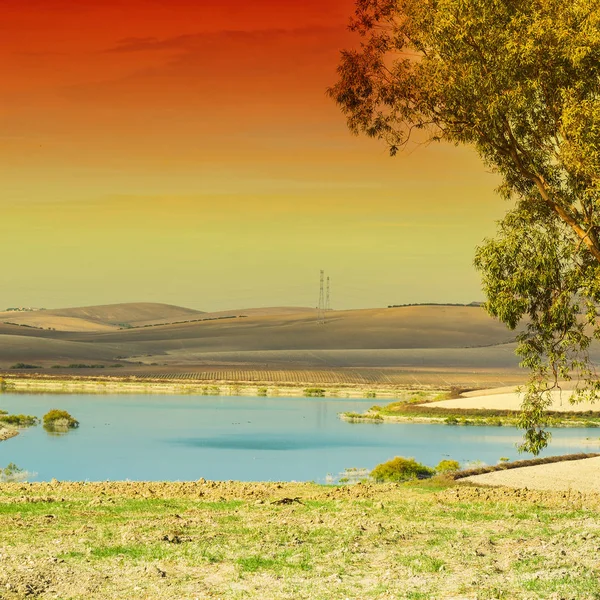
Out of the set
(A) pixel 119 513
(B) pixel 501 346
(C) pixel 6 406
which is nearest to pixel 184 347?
(B) pixel 501 346

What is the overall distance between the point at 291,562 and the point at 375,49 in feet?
45.5

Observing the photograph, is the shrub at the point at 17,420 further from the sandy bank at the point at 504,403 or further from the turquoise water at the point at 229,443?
the sandy bank at the point at 504,403

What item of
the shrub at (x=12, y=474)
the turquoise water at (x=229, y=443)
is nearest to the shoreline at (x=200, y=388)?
the turquoise water at (x=229, y=443)

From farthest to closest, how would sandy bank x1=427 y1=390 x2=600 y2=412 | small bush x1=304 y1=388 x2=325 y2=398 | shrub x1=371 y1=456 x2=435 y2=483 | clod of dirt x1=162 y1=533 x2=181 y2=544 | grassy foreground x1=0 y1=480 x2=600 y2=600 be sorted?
small bush x1=304 y1=388 x2=325 y2=398
sandy bank x1=427 y1=390 x2=600 y2=412
shrub x1=371 y1=456 x2=435 y2=483
clod of dirt x1=162 y1=533 x2=181 y2=544
grassy foreground x1=0 y1=480 x2=600 y2=600

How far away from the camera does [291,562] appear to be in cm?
1246

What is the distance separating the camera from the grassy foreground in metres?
11.0

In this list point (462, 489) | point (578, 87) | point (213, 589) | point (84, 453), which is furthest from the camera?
point (84, 453)

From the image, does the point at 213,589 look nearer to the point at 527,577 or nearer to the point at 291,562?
the point at 291,562

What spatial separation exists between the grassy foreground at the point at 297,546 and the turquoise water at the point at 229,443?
664 inches

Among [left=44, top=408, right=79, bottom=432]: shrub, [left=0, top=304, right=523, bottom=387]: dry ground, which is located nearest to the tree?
[left=44, top=408, right=79, bottom=432]: shrub

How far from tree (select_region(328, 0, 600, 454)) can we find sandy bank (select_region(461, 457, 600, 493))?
222cm

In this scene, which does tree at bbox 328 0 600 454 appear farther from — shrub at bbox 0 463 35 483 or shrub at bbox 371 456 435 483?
shrub at bbox 0 463 35 483

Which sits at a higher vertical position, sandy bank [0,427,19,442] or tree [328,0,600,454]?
tree [328,0,600,454]

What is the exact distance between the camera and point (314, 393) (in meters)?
93.1
